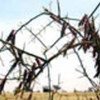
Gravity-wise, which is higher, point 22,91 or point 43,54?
point 43,54

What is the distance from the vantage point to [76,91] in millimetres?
1628

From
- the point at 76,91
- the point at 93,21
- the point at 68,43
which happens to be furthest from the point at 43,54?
the point at 76,91

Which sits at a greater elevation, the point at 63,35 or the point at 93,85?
the point at 63,35

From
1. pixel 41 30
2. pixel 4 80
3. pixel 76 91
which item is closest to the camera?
pixel 4 80

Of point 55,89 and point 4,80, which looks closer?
point 4,80

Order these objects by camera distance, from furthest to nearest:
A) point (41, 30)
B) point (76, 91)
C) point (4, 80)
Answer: point (76, 91) → point (41, 30) → point (4, 80)

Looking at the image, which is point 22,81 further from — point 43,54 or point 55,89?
point 55,89

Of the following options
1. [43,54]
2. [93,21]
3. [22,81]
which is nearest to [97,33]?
[93,21]

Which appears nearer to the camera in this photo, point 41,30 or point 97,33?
point 97,33

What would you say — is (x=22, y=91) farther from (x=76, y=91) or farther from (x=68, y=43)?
(x=76, y=91)

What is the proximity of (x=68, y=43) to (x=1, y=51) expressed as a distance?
22 centimetres

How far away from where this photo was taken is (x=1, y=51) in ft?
4.31

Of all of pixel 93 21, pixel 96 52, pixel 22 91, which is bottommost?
pixel 22 91

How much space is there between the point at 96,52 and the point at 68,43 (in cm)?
10
